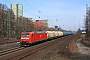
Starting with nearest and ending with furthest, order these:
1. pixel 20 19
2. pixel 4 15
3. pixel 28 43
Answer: pixel 28 43
pixel 4 15
pixel 20 19

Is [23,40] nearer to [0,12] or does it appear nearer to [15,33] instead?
[0,12]

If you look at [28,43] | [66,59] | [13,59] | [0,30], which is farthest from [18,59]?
[0,30]

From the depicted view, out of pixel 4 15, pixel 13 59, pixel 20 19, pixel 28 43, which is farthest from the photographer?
pixel 20 19

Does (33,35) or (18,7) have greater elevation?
(18,7)

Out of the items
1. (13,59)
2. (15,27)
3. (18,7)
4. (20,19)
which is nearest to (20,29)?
(15,27)

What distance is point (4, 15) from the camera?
Result: 2160 inches

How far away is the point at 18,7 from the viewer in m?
59.0

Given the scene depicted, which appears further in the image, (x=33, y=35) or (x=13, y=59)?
(x=33, y=35)

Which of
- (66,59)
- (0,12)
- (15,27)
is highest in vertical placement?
(0,12)

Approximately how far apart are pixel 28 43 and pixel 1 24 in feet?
65.8

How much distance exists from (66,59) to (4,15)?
39940mm

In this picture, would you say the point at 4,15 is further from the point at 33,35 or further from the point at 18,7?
the point at 33,35

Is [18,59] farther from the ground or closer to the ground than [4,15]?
closer to the ground

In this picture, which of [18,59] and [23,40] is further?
[23,40]
